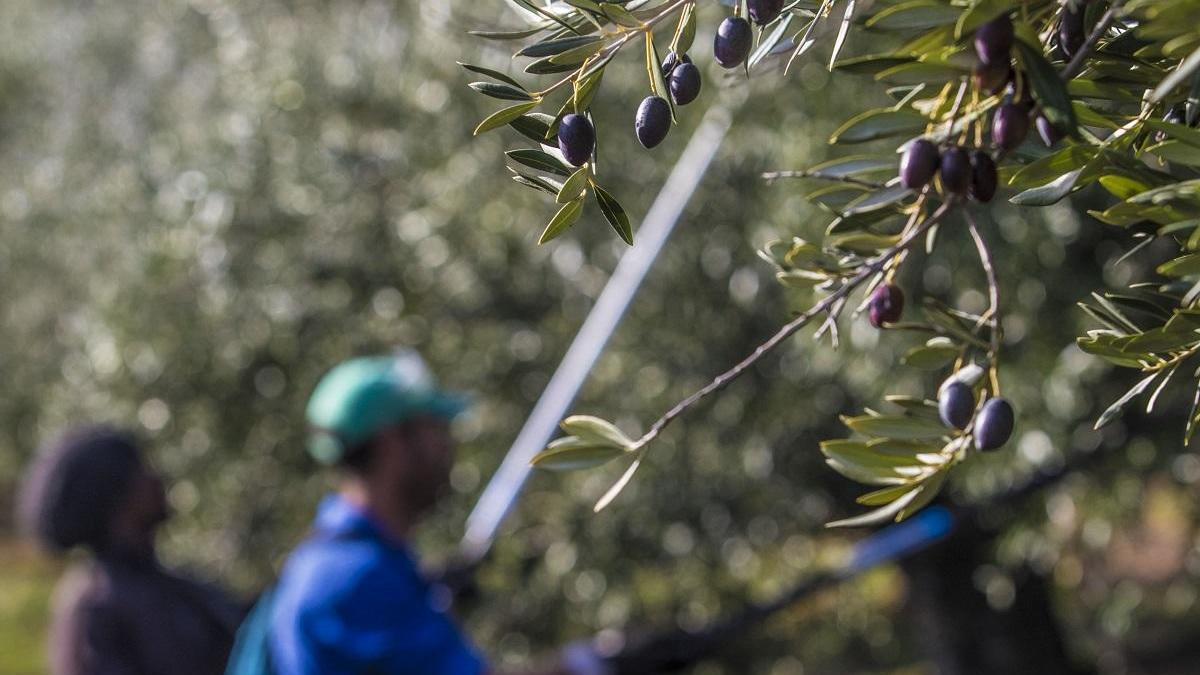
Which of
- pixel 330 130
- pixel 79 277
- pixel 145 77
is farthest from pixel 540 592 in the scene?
pixel 145 77

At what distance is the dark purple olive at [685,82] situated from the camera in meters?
1.06

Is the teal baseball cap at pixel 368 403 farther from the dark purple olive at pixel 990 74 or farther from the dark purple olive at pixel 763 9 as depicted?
the dark purple olive at pixel 990 74

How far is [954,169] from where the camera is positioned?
0.96 metres

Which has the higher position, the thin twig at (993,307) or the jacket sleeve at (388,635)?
the thin twig at (993,307)

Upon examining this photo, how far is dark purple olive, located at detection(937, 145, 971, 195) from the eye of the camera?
960 mm

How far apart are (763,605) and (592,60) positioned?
3.14 metres

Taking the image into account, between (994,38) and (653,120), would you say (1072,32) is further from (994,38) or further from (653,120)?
(653,120)

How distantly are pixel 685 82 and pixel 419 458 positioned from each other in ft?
9.26

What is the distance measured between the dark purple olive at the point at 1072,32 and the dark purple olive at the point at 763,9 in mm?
202

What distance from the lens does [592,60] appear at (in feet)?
3.62

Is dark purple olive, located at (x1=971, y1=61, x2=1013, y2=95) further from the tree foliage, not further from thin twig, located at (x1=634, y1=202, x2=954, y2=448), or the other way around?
thin twig, located at (x1=634, y1=202, x2=954, y2=448)

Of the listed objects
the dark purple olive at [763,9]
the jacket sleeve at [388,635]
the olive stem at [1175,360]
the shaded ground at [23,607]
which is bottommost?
the shaded ground at [23,607]

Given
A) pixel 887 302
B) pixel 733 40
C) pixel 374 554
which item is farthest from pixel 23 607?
pixel 733 40

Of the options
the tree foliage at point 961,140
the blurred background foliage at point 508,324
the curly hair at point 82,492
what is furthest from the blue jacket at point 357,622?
the tree foliage at point 961,140
